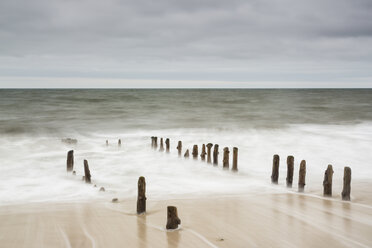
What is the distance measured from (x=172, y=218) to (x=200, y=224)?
0.78 meters

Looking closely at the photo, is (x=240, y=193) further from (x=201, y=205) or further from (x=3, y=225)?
(x=3, y=225)

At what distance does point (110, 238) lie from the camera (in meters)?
5.99

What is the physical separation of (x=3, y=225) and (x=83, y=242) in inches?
84.5

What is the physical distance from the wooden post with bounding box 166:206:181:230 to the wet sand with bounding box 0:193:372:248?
144mm

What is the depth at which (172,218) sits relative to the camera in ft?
20.2

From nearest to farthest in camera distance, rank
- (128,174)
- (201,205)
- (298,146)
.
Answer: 1. (201,205)
2. (128,174)
3. (298,146)

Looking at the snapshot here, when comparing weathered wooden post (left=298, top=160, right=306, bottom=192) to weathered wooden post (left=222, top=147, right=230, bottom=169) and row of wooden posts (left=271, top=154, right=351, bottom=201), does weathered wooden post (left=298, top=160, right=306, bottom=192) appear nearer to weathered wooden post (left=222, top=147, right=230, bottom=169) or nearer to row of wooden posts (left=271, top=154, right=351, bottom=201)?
row of wooden posts (left=271, top=154, right=351, bottom=201)

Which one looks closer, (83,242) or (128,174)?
(83,242)

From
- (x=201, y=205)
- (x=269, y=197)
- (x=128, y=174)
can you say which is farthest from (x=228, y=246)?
(x=128, y=174)

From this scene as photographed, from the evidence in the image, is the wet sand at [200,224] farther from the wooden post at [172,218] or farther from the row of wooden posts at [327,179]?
the row of wooden posts at [327,179]

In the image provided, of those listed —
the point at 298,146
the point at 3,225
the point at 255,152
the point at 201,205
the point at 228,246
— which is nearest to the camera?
the point at 228,246

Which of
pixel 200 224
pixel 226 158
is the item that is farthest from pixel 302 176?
pixel 200 224

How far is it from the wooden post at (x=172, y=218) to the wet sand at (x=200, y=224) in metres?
0.14

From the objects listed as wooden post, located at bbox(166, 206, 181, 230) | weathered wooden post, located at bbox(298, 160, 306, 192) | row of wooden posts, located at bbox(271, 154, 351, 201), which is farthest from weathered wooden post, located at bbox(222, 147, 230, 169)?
wooden post, located at bbox(166, 206, 181, 230)
